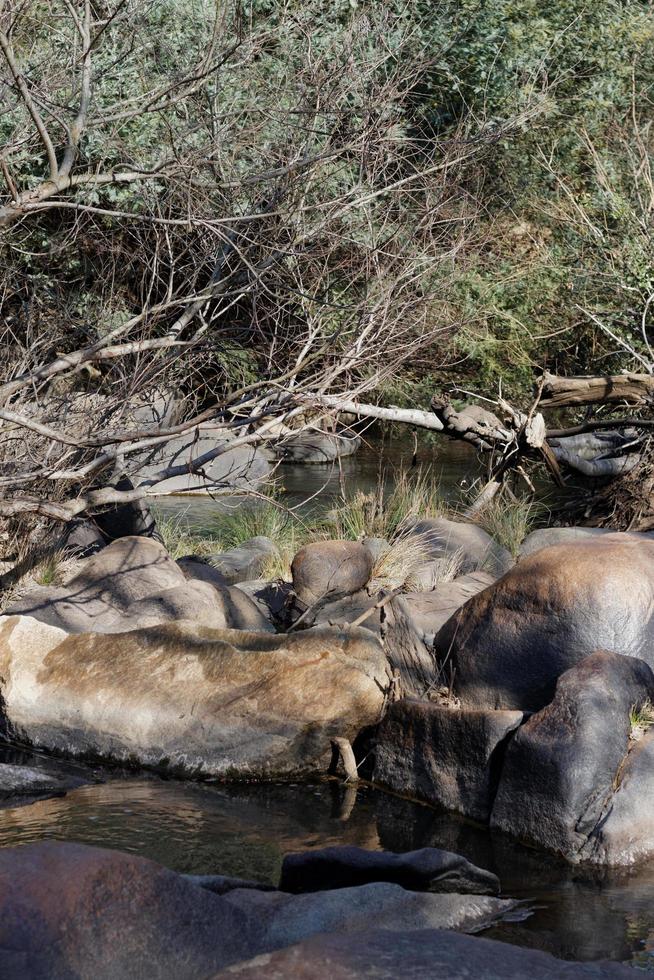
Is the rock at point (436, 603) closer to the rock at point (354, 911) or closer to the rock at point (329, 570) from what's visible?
the rock at point (329, 570)

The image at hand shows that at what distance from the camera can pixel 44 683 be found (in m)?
6.46

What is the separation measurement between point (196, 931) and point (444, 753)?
2.64m

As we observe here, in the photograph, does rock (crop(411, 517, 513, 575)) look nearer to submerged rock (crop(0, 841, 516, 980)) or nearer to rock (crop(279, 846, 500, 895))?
rock (crop(279, 846, 500, 895))

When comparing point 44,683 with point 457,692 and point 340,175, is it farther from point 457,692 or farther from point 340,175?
point 340,175

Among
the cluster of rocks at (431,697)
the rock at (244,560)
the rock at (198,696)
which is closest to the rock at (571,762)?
the cluster of rocks at (431,697)

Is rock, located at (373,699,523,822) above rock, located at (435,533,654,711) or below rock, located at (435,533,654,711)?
below

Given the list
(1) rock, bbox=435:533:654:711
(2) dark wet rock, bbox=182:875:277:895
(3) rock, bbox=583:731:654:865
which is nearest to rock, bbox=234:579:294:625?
(1) rock, bbox=435:533:654:711

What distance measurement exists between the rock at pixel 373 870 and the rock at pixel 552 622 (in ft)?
4.56

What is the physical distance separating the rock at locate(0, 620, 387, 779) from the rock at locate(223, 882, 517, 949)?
1824mm

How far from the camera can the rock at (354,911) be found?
11.9 ft

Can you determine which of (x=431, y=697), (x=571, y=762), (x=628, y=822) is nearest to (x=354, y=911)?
(x=571, y=762)

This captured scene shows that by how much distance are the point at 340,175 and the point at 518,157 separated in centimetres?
460

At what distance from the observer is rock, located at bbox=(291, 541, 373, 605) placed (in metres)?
8.15

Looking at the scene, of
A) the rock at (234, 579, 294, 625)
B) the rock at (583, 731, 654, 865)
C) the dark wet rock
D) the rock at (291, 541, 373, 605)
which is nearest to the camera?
the dark wet rock
